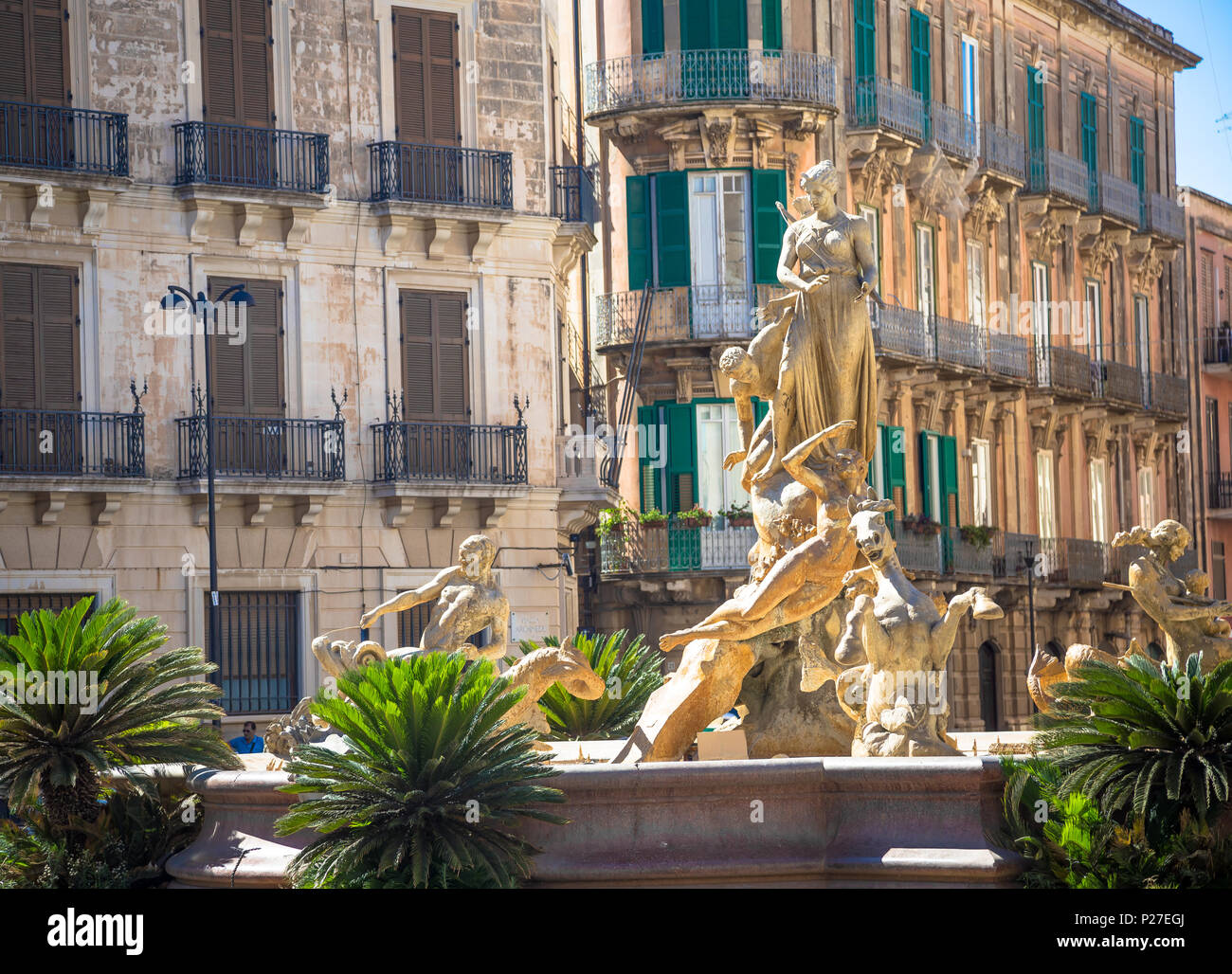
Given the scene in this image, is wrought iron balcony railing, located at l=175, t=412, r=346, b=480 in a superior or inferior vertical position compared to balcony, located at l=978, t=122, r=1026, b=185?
inferior

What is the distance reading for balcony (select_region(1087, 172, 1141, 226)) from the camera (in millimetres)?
46656

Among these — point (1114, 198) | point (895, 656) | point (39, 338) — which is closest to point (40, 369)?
point (39, 338)

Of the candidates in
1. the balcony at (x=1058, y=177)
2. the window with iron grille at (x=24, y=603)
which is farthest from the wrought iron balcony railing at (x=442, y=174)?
the balcony at (x=1058, y=177)

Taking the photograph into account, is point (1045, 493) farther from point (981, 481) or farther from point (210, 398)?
point (210, 398)

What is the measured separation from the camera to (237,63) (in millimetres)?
29438

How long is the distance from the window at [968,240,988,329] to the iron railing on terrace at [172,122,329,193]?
16165 mm

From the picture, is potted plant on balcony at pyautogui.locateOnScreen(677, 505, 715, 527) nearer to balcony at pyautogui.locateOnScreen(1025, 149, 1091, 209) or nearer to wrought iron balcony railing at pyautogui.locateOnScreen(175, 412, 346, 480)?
wrought iron balcony railing at pyautogui.locateOnScreen(175, 412, 346, 480)

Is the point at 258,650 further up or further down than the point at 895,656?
further down

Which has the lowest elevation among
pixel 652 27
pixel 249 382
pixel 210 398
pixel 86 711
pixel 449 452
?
pixel 86 711

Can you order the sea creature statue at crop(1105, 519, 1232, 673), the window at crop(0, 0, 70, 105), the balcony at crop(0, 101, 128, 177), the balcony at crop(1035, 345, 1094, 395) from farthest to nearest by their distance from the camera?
the balcony at crop(1035, 345, 1094, 395) < the window at crop(0, 0, 70, 105) < the balcony at crop(0, 101, 128, 177) < the sea creature statue at crop(1105, 519, 1232, 673)

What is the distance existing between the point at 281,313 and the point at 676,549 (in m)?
8.23

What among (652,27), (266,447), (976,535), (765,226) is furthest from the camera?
(976,535)

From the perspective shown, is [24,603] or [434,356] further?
[434,356]

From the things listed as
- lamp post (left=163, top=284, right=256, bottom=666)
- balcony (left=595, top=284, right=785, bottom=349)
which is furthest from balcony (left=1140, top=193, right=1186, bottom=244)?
lamp post (left=163, top=284, right=256, bottom=666)
